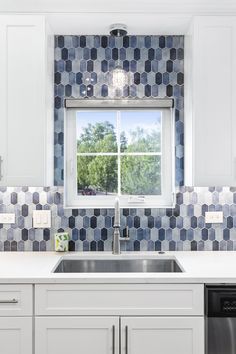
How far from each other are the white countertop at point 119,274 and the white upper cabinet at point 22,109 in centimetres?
49

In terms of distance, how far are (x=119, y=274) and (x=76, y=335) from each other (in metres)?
0.38

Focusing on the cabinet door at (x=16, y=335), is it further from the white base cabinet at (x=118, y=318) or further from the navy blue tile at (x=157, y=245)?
the navy blue tile at (x=157, y=245)

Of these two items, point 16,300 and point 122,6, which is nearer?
point 16,300

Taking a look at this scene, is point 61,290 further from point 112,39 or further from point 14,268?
point 112,39

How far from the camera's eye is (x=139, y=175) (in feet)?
8.59

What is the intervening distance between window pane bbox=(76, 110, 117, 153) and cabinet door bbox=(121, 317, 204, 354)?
1.23m

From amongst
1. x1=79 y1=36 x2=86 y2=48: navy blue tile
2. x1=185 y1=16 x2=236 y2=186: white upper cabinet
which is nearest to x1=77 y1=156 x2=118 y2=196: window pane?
x1=185 y1=16 x2=236 y2=186: white upper cabinet

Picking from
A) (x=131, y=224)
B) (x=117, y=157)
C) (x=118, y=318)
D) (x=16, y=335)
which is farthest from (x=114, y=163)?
(x=16, y=335)

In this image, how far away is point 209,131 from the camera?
→ 2203 mm

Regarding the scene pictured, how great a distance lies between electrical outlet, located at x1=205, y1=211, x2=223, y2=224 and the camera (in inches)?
99.4

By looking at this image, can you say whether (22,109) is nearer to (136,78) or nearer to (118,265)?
(136,78)

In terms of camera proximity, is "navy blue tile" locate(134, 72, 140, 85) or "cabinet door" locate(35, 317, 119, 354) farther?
"navy blue tile" locate(134, 72, 140, 85)

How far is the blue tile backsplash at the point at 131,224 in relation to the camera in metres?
2.52

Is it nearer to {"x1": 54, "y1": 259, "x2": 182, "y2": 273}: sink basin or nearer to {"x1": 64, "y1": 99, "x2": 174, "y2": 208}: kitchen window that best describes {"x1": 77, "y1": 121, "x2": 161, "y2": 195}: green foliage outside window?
{"x1": 64, "y1": 99, "x2": 174, "y2": 208}: kitchen window
